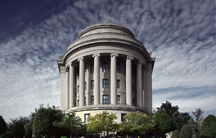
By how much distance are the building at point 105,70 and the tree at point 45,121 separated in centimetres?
1134

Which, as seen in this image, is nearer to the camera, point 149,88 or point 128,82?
point 128,82

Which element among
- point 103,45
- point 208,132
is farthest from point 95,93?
point 208,132

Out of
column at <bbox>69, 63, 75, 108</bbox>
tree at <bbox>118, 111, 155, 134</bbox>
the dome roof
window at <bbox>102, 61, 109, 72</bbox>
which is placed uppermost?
the dome roof

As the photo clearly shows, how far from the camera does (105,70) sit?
160 feet

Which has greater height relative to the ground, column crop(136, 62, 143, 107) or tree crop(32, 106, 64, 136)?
column crop(136, 62, 143, 107)

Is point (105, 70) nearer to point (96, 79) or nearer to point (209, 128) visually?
point (96, 79)

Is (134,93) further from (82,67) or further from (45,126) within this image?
(45,126)

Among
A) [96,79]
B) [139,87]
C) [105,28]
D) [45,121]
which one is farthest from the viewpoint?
[105,28]

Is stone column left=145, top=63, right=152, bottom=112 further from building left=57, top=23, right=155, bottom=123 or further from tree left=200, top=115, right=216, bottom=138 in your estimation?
tree left=200, top=115, right=216, bottom=138

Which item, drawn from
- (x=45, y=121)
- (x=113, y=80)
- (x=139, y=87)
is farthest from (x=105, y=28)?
(x=45, y=121)

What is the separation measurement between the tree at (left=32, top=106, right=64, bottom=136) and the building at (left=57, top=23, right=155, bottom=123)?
11.3m

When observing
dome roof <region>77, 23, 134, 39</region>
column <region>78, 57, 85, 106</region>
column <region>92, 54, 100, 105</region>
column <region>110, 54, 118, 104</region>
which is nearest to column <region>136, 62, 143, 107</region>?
column <region>110, 54, 118, 104</region>

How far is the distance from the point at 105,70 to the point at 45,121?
2091cm

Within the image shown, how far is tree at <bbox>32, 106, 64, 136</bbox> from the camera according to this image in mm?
30688
